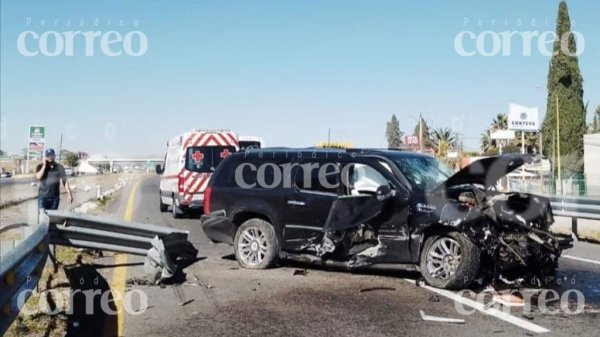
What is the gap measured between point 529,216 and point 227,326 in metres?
3.93

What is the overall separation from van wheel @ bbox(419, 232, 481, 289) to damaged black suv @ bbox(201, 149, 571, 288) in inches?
0.5

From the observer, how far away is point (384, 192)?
8000mm

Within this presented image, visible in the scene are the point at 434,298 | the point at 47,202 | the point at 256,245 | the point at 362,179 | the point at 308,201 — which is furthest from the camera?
the point at 47,202

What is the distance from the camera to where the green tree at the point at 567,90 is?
44844 millimetres

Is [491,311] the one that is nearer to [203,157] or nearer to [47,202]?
[47,202]

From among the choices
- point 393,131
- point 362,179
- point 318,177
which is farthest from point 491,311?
point 393,131

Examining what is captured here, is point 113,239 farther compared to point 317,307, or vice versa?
point 113,239

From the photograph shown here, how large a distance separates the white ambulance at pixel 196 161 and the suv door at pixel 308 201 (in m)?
8.08

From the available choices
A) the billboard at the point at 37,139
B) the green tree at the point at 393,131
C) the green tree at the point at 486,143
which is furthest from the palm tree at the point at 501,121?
the billboard at the point at 37,139

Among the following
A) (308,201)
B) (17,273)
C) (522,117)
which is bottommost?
(17,273)

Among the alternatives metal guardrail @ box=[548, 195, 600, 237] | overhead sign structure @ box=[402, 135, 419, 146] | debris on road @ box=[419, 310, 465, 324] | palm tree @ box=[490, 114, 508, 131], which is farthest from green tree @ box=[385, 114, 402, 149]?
debris on road @ box=[419, 310, 465, 324]

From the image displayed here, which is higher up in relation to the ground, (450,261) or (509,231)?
(509,231)

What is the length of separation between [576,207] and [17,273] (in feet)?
36.5

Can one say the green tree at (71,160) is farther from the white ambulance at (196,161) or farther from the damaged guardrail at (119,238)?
the damaged guardrail at (119,238)
